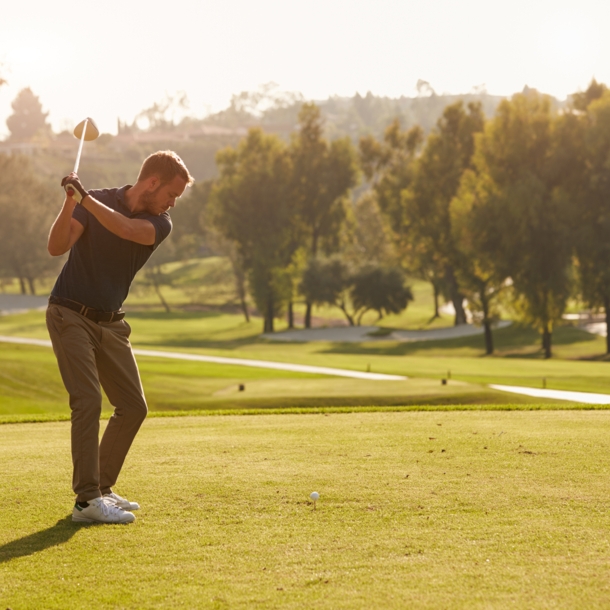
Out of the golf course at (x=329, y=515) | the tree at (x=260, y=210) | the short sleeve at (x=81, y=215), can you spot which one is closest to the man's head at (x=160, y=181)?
the short sleeve at (x=81, y=215)

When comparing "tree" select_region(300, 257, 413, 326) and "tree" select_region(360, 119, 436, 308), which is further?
"tree" select_region(300, 257, 413, 326)

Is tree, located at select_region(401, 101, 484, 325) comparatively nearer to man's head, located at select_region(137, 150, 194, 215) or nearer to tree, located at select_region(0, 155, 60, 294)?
tree, located at select_region(0, 155, 60, 294)

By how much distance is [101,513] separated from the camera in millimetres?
6102

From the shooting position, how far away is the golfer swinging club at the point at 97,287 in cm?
630

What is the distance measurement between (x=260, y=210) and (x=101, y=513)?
213ft

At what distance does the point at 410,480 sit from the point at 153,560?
8.70 feet

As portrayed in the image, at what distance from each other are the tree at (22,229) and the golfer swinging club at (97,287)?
8636cm

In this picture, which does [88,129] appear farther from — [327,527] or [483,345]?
[483,345]

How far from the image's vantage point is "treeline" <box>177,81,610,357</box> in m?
49.2

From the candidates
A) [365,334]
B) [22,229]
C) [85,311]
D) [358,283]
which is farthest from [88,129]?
[22,229]

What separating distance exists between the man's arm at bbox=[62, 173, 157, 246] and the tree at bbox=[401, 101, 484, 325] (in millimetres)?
52840

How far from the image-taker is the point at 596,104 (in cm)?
4872

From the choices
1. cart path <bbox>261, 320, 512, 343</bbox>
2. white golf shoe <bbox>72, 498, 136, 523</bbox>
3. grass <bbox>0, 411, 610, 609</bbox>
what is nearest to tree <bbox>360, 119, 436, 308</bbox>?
cart path <bbox>261, 320, 512, 343</bbox>

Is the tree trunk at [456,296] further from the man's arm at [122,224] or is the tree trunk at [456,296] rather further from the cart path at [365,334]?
the man's arm at [122,224]
